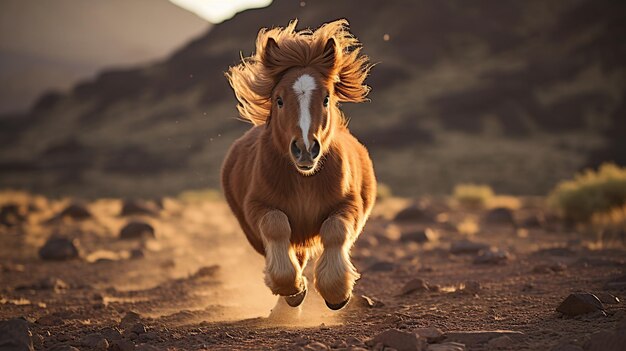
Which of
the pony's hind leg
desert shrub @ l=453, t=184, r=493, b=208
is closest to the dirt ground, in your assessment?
the pony's hind leg

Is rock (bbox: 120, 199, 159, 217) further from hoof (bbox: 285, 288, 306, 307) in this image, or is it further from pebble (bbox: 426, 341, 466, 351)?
pebble (bbox: 426, 341, 466, 351)

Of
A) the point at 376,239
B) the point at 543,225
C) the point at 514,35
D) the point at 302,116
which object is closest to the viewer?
the point at 302,116

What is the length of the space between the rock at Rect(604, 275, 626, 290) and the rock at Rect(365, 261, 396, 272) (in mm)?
4224

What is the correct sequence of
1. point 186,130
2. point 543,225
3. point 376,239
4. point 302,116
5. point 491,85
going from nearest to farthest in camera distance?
point 302,116 → point 376,239 → point 543,225 → point 491,85 → point 186,130

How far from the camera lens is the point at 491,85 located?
2485 inches

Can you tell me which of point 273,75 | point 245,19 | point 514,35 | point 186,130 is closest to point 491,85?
point 514,35

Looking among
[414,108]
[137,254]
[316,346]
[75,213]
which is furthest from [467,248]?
[414,108]

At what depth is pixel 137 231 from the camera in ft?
56.5

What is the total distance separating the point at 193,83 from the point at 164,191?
141 feet

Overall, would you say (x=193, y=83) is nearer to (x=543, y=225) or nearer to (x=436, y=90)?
(x=436, y=90)

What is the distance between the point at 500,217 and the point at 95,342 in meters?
15.3

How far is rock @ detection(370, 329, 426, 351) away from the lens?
4.87m

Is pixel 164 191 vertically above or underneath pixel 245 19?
underneath

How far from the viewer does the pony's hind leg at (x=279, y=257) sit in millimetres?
6152
